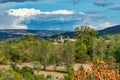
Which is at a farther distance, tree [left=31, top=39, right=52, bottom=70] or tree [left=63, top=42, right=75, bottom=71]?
tree [left=31, top=39, right=52, bottom=70]

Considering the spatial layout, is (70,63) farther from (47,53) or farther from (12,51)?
(12,51)

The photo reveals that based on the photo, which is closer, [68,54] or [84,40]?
[68,54]

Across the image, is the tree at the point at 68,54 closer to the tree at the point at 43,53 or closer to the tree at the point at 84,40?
the tree at the point at 43,53

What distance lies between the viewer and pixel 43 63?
118188 mm

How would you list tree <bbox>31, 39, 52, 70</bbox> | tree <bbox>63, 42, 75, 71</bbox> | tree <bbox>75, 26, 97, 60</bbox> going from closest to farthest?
1. tree <bbox>63, 42, 75, 71</bbox>
2. tree <bbox>31, 39, 52, 70</bbox>
3. tree <bbox>75, 26, 97, 60</bbox>

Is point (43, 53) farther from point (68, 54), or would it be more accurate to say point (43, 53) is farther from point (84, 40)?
point (84, 40)

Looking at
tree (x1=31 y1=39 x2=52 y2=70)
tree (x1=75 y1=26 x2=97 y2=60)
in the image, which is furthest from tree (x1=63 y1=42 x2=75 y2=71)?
tree (x1=75 y1=26 x2=97 y2=60)

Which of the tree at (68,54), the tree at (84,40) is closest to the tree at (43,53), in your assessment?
the tree at (68,54)

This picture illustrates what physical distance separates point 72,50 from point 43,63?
357 inches

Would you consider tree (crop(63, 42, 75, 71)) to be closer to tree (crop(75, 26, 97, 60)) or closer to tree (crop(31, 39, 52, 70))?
tree (crop(31, 39, 52, 70))

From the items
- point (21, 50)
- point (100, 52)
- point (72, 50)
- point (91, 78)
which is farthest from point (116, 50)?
point (91, 78)

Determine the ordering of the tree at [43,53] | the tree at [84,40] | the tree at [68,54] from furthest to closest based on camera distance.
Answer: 1. the tree at [84,40]
2. the tree at [43,53]
3. the tree at [68,54]

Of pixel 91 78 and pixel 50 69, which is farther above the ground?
pixel 91 78

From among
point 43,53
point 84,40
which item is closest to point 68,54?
point 43,53
